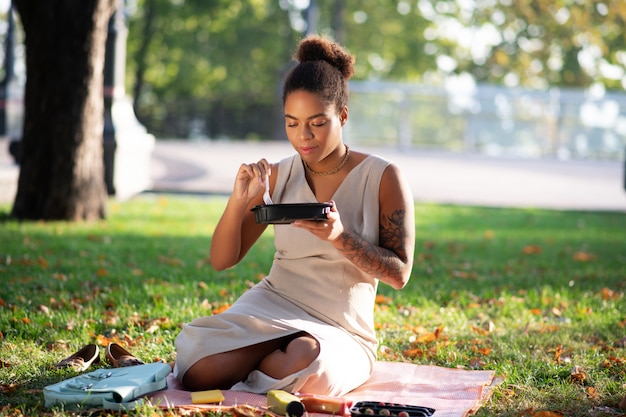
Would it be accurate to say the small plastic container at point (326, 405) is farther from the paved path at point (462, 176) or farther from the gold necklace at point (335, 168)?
the paved path at point (462, 176)

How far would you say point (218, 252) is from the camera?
173 inches

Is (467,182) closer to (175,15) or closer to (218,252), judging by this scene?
(218,252)

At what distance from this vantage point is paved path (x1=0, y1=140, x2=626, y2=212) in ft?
55.0

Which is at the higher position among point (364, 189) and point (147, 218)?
point (364, 189)

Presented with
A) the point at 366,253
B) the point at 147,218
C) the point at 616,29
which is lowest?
the point at 147,218

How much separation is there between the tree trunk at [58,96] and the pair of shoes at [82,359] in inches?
219

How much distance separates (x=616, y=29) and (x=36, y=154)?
22968 millimetres

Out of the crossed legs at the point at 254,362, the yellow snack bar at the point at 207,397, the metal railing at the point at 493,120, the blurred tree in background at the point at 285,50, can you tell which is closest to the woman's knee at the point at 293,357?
the crossed legs at the point at 254,362

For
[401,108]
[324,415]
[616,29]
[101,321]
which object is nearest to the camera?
[324,415]

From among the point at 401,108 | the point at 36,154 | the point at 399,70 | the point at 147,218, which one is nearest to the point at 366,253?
the point at 36,154

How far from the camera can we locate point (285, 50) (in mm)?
35938

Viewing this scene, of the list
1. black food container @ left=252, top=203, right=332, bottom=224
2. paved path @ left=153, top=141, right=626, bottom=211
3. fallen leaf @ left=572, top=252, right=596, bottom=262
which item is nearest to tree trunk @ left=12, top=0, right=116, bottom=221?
fallen leaf @ left=572, top=252, right=596, bottom=262

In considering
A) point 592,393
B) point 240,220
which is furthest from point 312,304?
point 592,393

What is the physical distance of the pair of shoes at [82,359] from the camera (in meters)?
4.41
